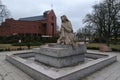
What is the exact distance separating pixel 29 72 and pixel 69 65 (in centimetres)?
204

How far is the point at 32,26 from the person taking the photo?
37844 millimetres

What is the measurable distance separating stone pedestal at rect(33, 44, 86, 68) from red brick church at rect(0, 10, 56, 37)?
27.3m

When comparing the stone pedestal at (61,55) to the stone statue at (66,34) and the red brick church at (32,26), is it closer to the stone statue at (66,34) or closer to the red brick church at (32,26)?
the stone statue at (66,34)

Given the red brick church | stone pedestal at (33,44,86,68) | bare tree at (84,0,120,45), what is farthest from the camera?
the red brick church

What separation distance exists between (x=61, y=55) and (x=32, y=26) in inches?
1287

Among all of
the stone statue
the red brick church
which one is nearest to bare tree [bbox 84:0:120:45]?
the red brick church

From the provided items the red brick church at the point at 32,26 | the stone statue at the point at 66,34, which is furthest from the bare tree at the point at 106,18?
the stone statue at the point at 66,34

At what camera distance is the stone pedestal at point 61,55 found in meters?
6.36

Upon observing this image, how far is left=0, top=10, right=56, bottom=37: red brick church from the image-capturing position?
113 ft

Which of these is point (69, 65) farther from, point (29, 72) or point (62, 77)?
point (62, 77)

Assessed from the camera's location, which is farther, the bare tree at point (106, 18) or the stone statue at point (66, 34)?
the bare tree at point (106, 18)

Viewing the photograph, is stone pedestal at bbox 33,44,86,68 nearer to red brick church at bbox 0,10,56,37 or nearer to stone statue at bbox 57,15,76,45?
stone statue at bbox 57,15,76,45

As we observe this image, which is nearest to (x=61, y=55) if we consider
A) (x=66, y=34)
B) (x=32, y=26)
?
(x=66, y=34)

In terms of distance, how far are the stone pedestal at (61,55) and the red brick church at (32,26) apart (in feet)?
89.5
